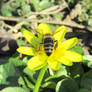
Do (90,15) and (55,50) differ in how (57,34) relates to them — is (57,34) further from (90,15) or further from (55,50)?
(90,15)

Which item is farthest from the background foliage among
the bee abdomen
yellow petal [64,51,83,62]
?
the bee abdomen

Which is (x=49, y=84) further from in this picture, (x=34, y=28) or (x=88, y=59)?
(x=34, y=28)

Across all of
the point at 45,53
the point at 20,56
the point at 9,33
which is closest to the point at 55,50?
the point at 45,53

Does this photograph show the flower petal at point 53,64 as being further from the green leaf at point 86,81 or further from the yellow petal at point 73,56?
the green leaf at point 86,81

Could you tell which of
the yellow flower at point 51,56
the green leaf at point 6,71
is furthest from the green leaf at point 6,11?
the yellow flower at point 51,56

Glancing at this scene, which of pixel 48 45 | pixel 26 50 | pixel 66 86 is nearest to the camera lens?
pixel 48 45

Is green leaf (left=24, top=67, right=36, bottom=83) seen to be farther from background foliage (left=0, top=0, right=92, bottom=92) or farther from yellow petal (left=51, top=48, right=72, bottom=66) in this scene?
yellow petal (left=51, top=48, right=72, bottom=66)

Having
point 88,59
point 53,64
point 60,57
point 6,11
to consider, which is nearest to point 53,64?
point 53,64
